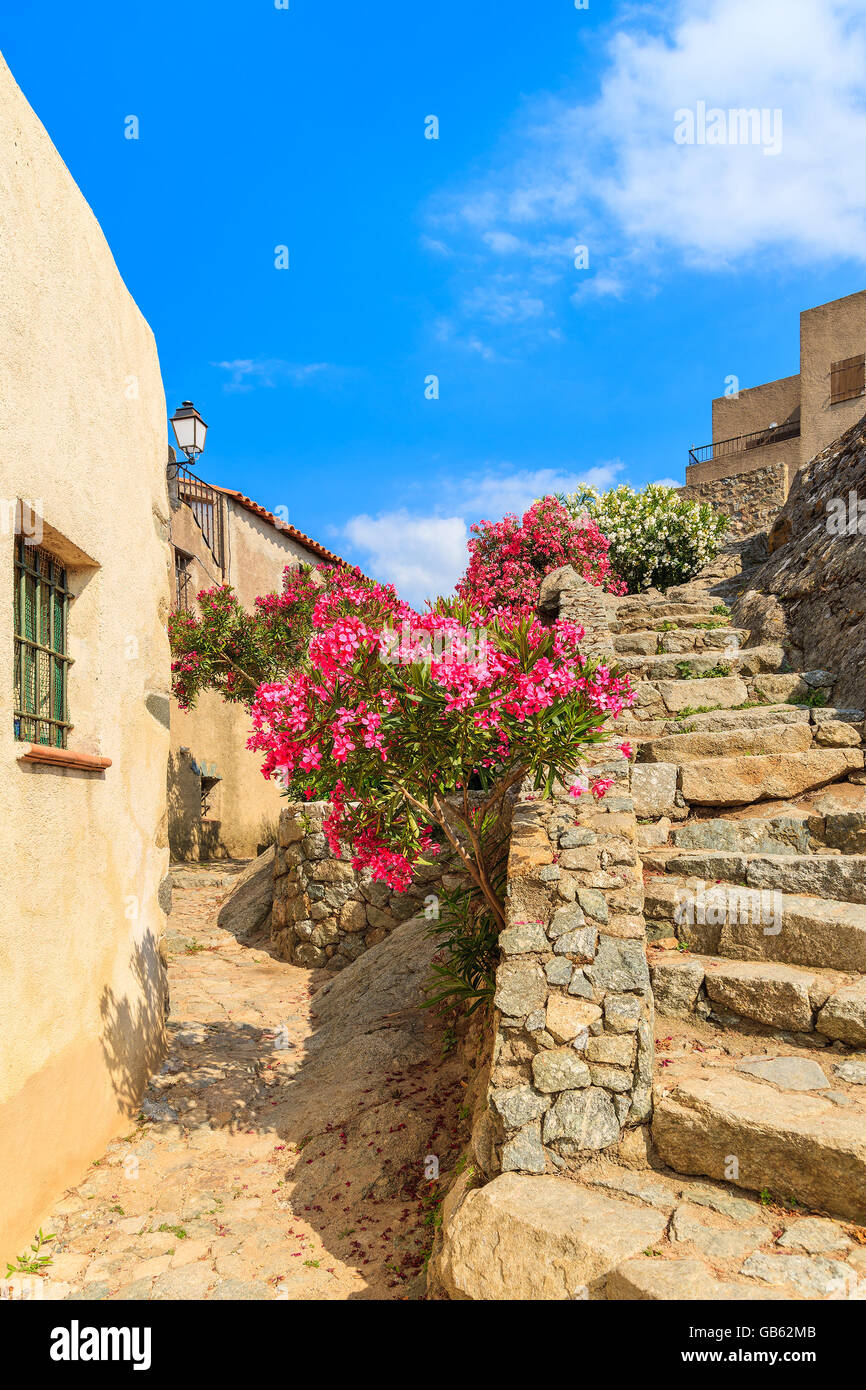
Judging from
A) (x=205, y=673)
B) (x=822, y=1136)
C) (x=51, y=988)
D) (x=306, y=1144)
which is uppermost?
(x=205, y=673)

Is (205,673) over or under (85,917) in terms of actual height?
over

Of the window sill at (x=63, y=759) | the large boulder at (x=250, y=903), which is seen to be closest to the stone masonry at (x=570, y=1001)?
A: the window sill at (x=63, y=759)

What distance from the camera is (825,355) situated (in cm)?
1789

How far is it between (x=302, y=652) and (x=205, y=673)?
150 centimetres

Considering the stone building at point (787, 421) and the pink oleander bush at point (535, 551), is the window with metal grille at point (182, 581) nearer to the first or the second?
the pink oleander bush at point (535, 551)

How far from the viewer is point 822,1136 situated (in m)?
2.67

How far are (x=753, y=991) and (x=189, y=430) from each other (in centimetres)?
819

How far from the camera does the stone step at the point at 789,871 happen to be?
422 cm

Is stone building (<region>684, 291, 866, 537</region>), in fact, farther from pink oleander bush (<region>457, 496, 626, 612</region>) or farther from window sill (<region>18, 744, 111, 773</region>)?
window sill (<region>18, 744, 111, 773</region>)

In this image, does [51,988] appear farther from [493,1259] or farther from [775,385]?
[775,385]

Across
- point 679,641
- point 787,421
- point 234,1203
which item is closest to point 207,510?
point 679,641

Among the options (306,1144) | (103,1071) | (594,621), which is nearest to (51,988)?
(103,1071)

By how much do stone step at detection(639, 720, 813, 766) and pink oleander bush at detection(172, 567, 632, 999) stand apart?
1.56 m

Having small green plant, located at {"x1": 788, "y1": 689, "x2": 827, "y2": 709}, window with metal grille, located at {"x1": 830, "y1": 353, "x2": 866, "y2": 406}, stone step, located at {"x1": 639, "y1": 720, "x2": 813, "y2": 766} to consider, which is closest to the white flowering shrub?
window with metal grille, located at {"x1": 830, "y1": 353, "x2": 866, "y2": 406}
